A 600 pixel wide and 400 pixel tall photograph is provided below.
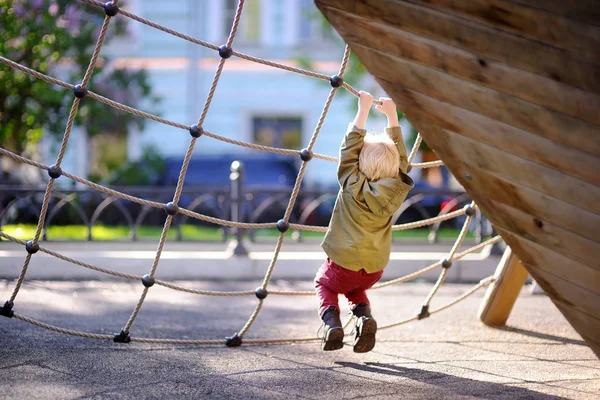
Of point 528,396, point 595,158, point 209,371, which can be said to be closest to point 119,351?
point 209,371

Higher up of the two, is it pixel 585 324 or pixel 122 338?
pixel 585 324

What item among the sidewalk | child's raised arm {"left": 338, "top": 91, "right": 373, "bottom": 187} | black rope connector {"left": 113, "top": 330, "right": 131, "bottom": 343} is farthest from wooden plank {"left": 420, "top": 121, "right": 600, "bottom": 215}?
the sidewalk

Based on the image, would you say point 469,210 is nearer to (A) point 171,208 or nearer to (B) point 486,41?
(A) point 171,208

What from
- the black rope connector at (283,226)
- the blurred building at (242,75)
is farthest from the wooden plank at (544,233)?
the blurred building at (242,75)

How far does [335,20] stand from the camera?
8.50 ft

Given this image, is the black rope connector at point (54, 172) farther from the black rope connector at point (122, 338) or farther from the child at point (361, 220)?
the child at point (361, 220)

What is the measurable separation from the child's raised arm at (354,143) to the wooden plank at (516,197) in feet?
1.54

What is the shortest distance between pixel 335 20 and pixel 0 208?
20.0 ft

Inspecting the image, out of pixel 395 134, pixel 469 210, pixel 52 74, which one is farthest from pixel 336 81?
pixel 52 74

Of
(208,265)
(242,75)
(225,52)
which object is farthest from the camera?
(242,75)

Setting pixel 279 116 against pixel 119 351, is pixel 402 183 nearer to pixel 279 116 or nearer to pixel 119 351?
Answer: pixel 119 351

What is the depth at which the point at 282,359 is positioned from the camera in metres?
3.29

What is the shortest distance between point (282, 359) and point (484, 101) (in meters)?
1.41

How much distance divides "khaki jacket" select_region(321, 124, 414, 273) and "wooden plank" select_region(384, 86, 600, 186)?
0.47m
